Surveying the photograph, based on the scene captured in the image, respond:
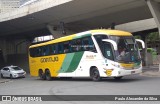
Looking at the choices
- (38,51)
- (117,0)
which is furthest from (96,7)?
(38,51)

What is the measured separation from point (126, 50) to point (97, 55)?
6.19ft

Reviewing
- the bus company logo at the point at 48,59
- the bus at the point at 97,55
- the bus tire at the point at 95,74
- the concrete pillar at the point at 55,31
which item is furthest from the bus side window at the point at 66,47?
the concrete pillar at the point at 55,31

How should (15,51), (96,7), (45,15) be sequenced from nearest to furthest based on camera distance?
(96,7)
(45,15)
(15,51)

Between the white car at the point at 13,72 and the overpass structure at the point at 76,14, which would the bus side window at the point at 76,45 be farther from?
the white car at the point at 13,72

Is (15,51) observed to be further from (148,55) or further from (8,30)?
(148,55)

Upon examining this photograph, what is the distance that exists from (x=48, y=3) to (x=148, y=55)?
23.0 m

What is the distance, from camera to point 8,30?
5816 centimetres

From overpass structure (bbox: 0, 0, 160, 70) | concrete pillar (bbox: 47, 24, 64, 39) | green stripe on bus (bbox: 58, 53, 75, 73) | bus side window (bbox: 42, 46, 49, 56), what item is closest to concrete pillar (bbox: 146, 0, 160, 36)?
overpass structure (bbox: 0, 0, 160, 70)

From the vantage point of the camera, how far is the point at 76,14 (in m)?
41.5

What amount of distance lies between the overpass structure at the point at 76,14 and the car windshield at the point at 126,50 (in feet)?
42.7

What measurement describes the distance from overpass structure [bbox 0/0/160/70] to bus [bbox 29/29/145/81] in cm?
1083

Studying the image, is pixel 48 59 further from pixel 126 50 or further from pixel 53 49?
pixel 126 50

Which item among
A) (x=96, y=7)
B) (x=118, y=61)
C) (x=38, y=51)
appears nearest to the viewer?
(x=118, y=61)

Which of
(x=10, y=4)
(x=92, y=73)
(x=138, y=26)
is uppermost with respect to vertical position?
(x=10, y=4)
